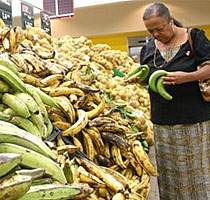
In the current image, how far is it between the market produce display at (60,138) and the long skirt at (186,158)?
27 centimetres

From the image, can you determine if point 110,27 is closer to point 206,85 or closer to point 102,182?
point 206,85

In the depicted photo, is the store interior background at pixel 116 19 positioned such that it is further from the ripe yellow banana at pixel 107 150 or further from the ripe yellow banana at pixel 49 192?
the ripe yellow banana at pixel 49 192

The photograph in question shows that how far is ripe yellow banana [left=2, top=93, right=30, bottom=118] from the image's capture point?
1.18 m

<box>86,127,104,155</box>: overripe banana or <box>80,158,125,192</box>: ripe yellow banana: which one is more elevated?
<box>86,127,104,155</box>: overripe banana

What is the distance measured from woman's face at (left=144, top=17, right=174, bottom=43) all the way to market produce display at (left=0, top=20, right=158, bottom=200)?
0.82ft

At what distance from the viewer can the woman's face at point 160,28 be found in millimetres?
2088

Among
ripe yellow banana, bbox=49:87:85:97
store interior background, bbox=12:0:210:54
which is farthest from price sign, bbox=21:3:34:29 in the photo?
store interior background, bbox=12:0:210:54

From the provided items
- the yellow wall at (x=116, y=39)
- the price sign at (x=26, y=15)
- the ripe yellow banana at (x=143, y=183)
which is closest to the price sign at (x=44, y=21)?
the price sign at (x=26, y=15)

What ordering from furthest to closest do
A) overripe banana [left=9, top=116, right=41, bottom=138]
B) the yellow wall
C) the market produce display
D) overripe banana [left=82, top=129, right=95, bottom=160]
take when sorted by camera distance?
the yellow wall
overripe banana [left=82, top=129, right=95, bottom=160]
overripe banana [left=9, top=116, right=41, bottom=138]
the market produce display

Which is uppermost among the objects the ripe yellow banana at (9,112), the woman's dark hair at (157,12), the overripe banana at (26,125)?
the woman's dark hair at (157,12)

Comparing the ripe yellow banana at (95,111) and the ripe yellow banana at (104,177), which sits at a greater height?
the ripe yellow banana at (95,111)

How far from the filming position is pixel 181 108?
2.19 meters

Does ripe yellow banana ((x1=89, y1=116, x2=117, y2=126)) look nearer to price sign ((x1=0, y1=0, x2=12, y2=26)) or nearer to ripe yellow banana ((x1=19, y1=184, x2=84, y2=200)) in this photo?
ripe yellow banana ((x1=19, y1=184, x2=84, y2=200))

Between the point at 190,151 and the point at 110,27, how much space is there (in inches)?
272
